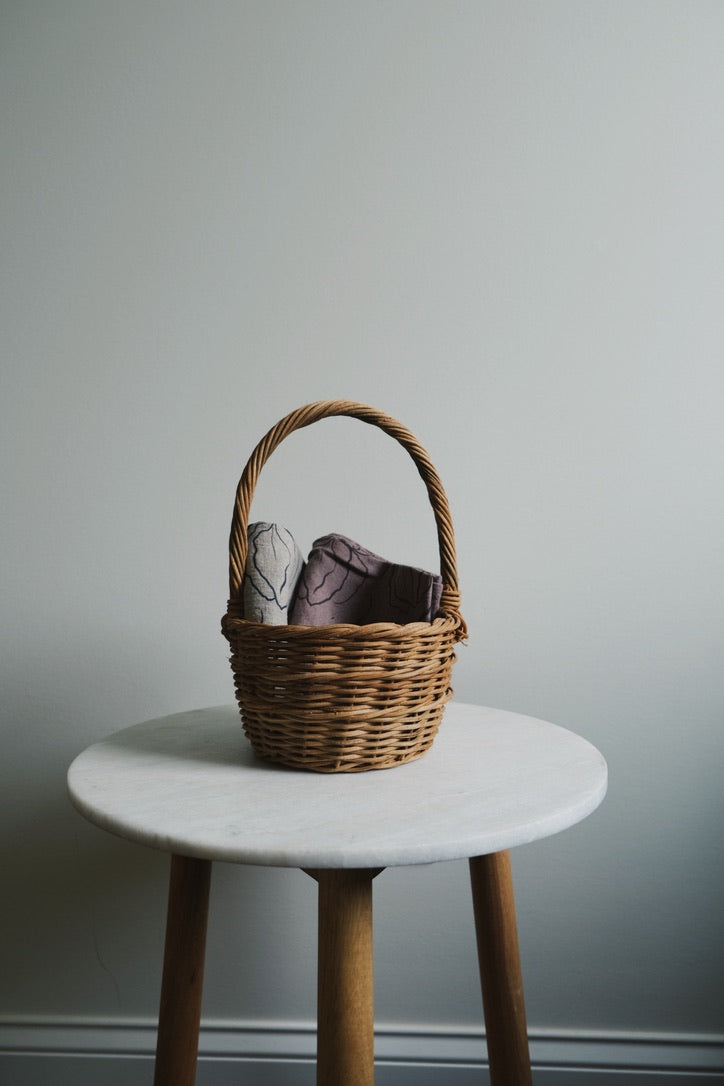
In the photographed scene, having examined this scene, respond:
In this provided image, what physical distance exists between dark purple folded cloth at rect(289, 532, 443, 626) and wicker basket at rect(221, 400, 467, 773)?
0.03m

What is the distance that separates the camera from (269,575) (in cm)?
71

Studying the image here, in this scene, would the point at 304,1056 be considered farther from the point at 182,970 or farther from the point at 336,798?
the point at 336,798

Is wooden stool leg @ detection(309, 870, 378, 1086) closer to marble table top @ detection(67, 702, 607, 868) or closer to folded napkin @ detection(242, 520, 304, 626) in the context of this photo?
marble table top @ detection(67, 702, 607, 868)

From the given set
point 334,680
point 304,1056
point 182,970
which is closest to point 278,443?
point 334,680

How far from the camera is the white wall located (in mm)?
1074

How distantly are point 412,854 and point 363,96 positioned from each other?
0.99 meters

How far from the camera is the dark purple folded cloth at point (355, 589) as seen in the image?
28.9 inches

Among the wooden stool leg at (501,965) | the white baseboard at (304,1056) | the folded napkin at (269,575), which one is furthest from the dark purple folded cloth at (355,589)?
the white baseboard at (304,1056)

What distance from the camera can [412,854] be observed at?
53 cm

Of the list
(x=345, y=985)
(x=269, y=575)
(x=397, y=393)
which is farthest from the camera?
(x=397, y=393)

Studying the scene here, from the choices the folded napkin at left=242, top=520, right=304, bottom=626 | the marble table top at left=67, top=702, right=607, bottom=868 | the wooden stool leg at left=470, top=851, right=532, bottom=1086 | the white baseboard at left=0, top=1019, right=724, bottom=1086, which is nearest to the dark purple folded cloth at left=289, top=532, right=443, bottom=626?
the folded napkin at left=242, top=520, right=304, bottom=626

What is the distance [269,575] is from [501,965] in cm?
47

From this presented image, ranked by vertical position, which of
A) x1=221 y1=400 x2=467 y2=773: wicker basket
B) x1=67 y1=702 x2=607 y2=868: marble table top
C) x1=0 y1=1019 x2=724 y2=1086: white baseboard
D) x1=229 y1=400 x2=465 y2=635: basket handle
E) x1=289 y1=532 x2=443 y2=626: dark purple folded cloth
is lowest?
x1=0 y1=1019 x2=724 y2=1086: white baseboard

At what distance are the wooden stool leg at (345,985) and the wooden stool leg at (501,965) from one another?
253 mm
